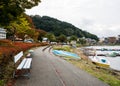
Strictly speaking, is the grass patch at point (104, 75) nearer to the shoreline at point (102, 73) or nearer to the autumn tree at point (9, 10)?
the shoreline at point (102, 73)

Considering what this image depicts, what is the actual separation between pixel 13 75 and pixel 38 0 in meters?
12.7

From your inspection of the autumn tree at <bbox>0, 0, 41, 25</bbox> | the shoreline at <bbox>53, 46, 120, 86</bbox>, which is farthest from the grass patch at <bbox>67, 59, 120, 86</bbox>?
the autumn tree at <bbox>0, 0, 41, 25</bbox>

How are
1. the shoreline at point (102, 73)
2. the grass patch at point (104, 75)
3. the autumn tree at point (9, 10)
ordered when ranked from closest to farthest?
the grass patch at point (104, 75), the shoreline at point (102, 73), the autumn tree at point (9, 10)

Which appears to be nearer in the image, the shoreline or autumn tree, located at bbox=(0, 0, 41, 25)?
the shoreline

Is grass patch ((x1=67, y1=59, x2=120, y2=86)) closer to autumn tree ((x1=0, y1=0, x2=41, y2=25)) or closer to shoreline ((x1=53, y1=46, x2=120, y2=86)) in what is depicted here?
shoreline ((x1=53, y1=46, x2=120, y2=86))

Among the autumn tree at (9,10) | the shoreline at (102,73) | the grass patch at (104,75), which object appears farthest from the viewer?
the autumn tree at (9,10)

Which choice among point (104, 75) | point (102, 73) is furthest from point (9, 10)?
point (104, 75)

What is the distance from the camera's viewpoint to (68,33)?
650 ft

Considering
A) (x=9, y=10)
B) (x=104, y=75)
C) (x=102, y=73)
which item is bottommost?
(x=102, y=73)

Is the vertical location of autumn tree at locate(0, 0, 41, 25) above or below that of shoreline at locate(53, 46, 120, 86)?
above

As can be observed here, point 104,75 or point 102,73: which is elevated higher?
point 104,75

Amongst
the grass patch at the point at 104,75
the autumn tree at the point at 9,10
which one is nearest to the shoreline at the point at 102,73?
the grass patch at the point at 104,75

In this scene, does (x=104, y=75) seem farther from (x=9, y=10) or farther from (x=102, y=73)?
(x=9, y=10)

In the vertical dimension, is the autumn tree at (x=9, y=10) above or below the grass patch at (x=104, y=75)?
above
